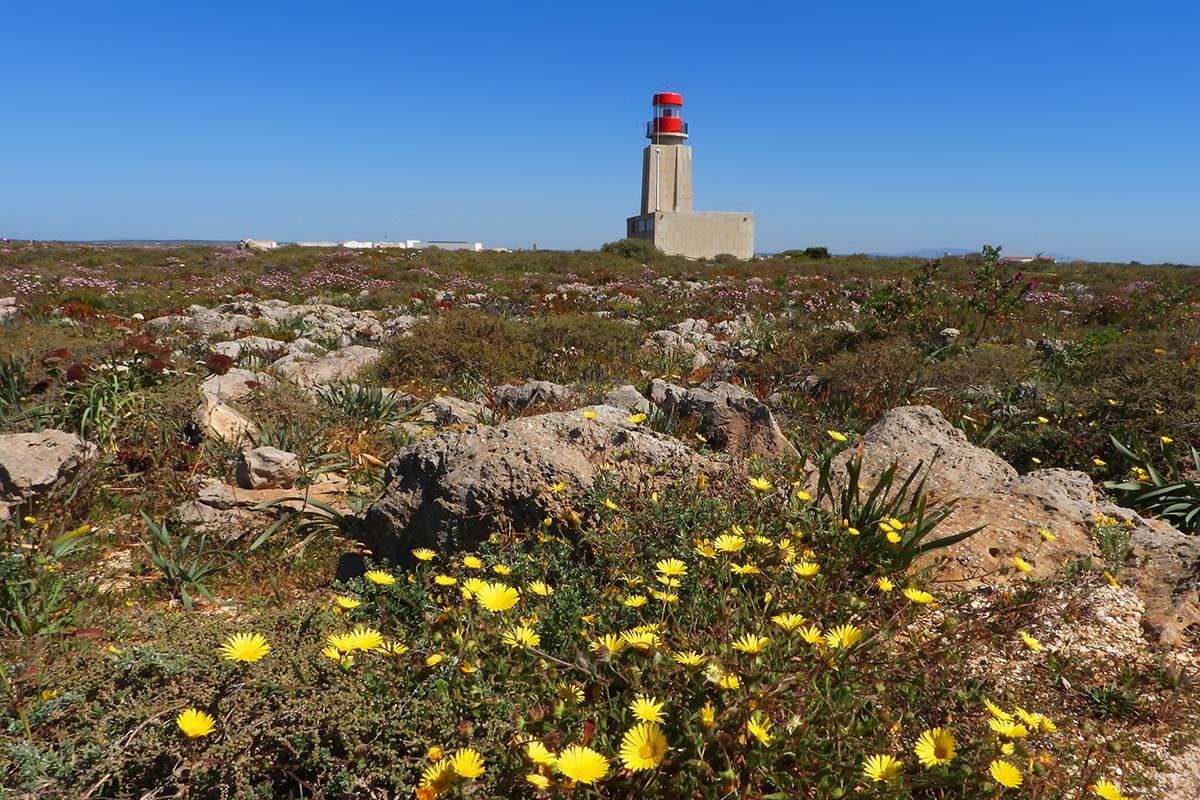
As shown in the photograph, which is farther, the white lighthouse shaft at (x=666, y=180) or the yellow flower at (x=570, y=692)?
the white lighthouse shaft at (x=666, y=180)

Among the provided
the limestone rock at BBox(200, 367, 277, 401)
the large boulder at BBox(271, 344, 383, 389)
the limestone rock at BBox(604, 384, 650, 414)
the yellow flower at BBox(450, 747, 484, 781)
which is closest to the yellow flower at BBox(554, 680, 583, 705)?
the yellow flower at BBox(450, 747, 484, 781)

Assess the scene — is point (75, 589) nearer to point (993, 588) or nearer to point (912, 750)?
point (912, 750)

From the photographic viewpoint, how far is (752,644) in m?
1.95

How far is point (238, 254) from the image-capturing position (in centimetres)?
3556

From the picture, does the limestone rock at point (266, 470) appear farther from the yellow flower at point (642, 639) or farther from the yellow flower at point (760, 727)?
the yellow flower at point (760, 727)

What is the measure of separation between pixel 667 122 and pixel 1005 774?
192ft

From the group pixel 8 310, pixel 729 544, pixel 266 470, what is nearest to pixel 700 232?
pixel 8 310

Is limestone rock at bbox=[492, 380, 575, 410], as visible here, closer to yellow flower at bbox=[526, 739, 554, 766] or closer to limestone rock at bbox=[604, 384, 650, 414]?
limestone rock at bbox=[604, 384, 650, 414]

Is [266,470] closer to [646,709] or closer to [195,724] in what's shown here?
[195,724]

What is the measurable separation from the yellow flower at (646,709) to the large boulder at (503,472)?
4.99 feet

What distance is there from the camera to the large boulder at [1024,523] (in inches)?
126

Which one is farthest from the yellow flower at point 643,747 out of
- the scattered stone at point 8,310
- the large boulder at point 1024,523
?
the scattered stone at point 8,310

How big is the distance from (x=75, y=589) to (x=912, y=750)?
3.67 metres

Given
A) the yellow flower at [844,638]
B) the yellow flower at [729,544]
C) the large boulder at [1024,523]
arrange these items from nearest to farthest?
the yellow flower at [844,638] < the yellow flower at [729,544] < the large boulder at [1024,523]
